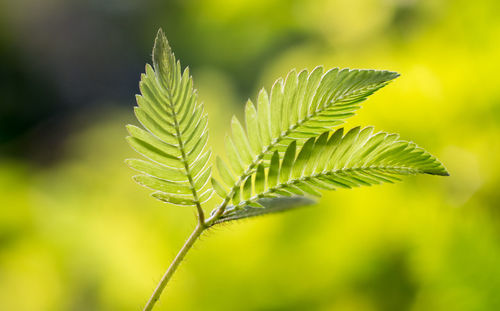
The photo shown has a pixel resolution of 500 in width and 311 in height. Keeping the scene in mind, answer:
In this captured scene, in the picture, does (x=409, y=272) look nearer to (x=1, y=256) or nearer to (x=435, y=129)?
(x=435, y=129)

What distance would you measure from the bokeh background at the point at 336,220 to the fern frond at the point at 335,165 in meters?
0.25

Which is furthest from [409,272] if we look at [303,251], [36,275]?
[36,275]

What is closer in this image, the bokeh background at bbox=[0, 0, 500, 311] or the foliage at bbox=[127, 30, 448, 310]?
the foliage at bbox=[127, 30, 448, 310]

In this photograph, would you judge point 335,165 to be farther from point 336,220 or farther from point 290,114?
point 336,220

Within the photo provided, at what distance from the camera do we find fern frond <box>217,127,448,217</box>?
0.26 metres

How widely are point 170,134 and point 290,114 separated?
0.07 meters

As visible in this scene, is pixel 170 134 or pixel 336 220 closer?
pixel 170 134

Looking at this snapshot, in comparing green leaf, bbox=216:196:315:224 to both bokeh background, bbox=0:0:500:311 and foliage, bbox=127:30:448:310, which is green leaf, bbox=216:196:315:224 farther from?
bokeh background, bbox=0:0:500:311

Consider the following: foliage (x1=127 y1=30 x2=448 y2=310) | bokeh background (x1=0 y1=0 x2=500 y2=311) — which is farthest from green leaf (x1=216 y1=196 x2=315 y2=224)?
bokeh background (x1=0 y1=0 x2=500 y2=311)

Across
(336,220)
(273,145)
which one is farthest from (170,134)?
(336,220)

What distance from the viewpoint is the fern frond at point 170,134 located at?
0.26 metres

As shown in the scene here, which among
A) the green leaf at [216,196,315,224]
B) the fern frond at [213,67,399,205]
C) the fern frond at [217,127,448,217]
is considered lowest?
the green leaf at [216,196,315,224]

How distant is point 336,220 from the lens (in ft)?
3.51

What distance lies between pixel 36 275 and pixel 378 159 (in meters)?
1.23
